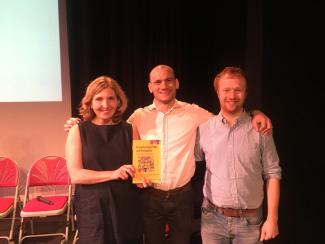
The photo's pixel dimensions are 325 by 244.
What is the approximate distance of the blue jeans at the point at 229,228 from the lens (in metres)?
2.04

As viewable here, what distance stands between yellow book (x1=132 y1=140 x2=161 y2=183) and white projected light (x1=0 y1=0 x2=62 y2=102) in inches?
99.1

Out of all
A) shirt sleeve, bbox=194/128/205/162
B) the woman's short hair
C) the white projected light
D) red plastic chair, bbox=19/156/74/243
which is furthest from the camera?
the white projected light

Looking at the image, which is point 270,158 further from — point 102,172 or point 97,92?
point 97,92

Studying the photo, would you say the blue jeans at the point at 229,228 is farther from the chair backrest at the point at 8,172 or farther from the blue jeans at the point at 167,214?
the chair backrest at the point at 8,172

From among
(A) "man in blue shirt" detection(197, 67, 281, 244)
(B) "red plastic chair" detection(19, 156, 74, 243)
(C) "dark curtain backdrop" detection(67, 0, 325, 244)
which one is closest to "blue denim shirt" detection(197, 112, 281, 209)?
(A) "man in blue shirt" detection(197, 67, 281, 244)

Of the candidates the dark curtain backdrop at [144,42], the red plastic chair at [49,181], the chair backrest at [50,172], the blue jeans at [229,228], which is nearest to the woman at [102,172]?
the blue jeans at [229,228]

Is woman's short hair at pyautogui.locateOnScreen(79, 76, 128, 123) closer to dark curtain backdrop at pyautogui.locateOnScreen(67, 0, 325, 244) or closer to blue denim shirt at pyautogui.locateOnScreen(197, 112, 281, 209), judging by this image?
blue denim shirt at pyautogui.locateOnScreen(197, 112, 281, 209)

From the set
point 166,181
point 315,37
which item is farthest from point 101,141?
point 315,37

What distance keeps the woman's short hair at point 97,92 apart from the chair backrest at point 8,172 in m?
2.30

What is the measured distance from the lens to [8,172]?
13.2ft

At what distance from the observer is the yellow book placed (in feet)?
6.90

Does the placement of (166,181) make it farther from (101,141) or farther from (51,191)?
(51,191)

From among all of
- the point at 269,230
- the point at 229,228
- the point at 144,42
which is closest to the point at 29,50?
the point at 144,42

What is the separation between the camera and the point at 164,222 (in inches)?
99.3
